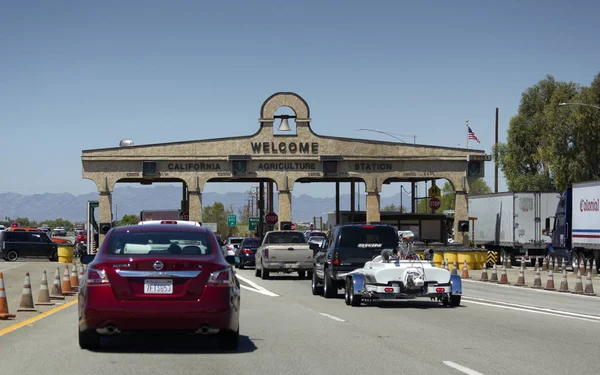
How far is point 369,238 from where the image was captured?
23.7 m

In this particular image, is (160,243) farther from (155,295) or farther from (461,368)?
(461,368)

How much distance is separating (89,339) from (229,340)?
1761mm

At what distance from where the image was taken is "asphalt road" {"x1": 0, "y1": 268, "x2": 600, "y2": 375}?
11.0 m

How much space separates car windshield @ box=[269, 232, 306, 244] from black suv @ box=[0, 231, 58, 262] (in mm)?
23050

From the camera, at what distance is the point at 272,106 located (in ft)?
214

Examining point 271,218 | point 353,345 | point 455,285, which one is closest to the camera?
point 353,345

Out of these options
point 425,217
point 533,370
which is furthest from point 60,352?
point 425,217

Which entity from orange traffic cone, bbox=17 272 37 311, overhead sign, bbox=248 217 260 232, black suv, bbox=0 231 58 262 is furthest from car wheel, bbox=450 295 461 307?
overhead sign, bbox=248 217 260 232

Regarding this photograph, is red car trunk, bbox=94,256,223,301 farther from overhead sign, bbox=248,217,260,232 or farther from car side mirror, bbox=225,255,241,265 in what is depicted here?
overhead sign, bbox=248,217,260,232

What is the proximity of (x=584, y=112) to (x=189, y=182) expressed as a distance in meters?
26.5

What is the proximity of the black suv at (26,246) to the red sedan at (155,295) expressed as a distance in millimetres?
44851

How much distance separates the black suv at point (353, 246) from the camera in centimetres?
2347

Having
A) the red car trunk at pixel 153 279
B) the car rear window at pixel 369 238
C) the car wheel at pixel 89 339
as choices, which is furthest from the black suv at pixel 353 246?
the red car trunk at pixel 153 279

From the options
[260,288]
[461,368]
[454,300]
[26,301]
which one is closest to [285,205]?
[260,288]
